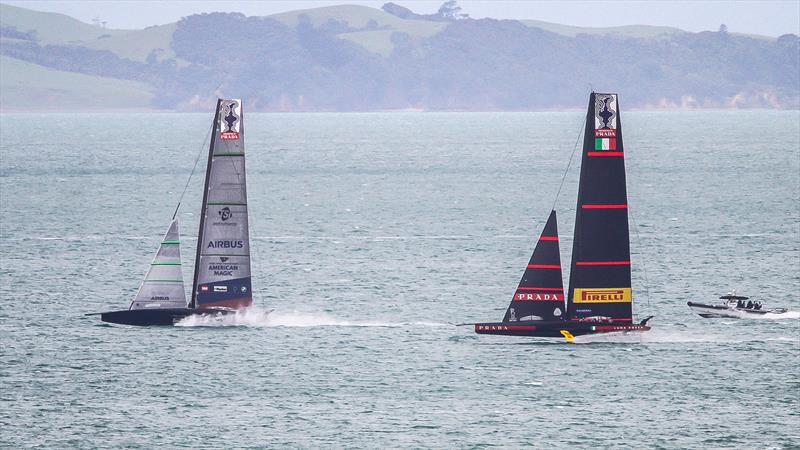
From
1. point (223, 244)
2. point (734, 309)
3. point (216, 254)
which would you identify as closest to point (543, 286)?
point (223, 244)

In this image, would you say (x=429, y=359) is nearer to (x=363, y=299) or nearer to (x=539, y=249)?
(x=539, y=249)

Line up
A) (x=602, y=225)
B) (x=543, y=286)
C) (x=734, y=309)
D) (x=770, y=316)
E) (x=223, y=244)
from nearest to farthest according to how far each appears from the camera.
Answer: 1. (x=602, y=225)
2. (x=543, y=286)
3. (x=223, y=244)
4. (x=734, y=309)
5. (x=770, y=316)

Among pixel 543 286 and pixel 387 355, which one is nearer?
pixel 543 286

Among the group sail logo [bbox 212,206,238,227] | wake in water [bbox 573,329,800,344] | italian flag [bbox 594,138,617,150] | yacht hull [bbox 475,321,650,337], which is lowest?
wake in water [bbox 573,329,800,344]

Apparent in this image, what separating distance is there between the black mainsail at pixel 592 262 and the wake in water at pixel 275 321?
948 cm

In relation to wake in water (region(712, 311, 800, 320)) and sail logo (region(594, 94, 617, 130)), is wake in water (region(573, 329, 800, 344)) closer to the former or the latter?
wake in water (region(712, 311, 800, 320))

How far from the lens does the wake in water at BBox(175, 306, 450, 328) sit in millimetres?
58719

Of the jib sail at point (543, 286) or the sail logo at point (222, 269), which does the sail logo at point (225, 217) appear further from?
the jib sail at point (543, 286)

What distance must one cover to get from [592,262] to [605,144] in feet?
15.3

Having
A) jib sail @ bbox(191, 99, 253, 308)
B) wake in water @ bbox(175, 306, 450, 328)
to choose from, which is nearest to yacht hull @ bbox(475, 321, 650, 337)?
wake in water @ bbox(175, 306, 450, 328)

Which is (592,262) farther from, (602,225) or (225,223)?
(225,223)

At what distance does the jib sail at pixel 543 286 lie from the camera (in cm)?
5134

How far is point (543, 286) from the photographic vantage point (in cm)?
5197

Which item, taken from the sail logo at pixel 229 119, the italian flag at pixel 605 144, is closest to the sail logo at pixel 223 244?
the sail logo at pixel 229 119
